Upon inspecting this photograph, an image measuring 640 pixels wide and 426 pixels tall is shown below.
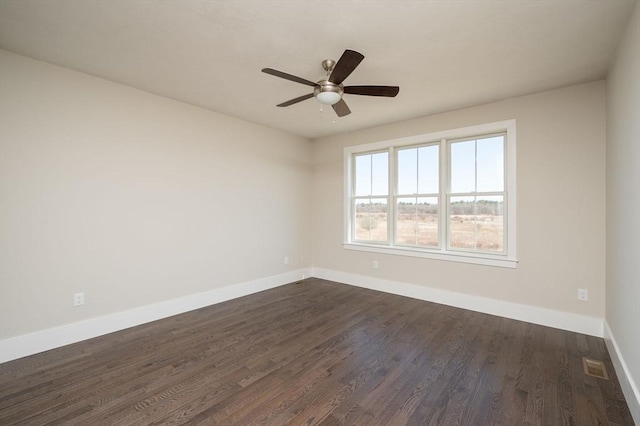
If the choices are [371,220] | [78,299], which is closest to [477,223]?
[371,220]

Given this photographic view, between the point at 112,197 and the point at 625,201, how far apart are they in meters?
4.69

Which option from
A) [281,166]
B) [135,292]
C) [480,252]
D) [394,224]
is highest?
[281,166]

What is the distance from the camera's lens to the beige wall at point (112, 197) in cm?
255

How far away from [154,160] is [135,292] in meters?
1.57

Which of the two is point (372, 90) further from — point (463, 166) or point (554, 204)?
point (554, 204)

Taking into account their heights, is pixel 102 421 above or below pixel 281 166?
below

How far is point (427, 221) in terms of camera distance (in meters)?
4.31

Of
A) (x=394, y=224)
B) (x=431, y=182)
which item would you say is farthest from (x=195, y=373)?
(x=431, y=182)

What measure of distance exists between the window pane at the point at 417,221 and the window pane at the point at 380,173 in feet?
1.24

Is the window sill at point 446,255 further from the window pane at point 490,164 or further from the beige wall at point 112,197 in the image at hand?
the beige wall at point 112,197

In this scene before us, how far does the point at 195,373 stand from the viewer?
231 cm

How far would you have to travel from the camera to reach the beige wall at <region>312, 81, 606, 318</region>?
3.02 m

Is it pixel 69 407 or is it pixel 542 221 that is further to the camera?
pixel 542 221

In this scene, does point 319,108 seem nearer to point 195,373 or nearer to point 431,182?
point 431,182
